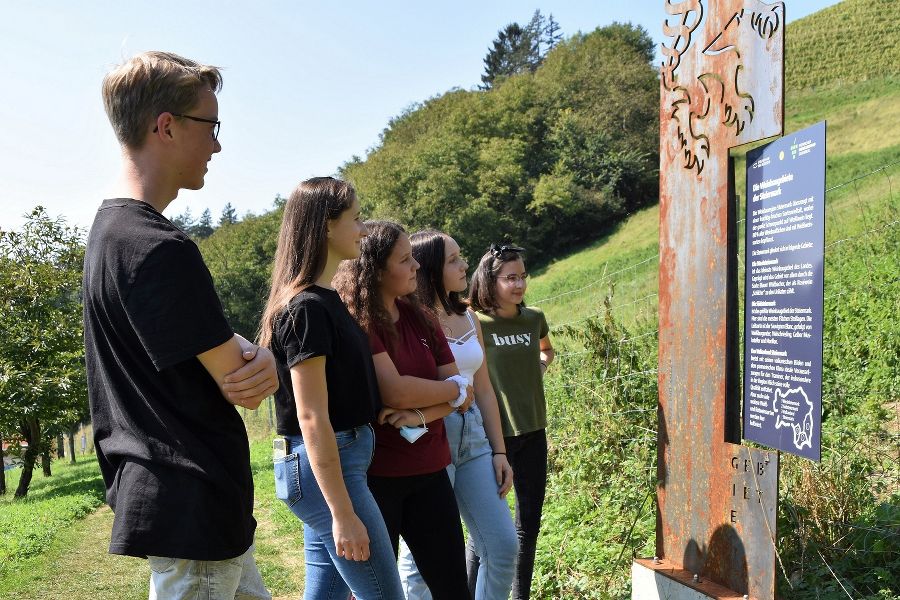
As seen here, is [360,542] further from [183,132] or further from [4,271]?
[4,271]

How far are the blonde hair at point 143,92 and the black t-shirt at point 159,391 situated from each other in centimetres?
19

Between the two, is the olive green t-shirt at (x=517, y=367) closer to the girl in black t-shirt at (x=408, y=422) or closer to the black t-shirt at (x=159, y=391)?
the girl in black t-shirt at (x=408, y=422)

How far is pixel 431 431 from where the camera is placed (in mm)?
3234

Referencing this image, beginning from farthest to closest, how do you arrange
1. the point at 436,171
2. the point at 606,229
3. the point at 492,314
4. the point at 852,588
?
the point at 436,171 → the point at 606,229 → the point at 492,314 → the point at 852,588

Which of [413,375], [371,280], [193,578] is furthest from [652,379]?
[193,578]

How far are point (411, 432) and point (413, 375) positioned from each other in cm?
31

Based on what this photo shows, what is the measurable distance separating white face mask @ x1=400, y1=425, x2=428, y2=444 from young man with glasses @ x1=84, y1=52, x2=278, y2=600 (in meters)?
1.10

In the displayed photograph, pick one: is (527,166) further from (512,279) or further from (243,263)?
(512,279)

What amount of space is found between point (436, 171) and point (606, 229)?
1219 centimetres

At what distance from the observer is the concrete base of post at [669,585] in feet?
11.2

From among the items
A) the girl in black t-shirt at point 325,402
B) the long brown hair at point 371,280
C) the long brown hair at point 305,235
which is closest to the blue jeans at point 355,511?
the girl in black t-shirt at point 325,402

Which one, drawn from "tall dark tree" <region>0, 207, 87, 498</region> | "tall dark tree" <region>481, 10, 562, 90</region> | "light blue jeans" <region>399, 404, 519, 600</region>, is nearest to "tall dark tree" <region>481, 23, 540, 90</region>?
"tall dark tree" <region>481, 10, 562, 90</region>

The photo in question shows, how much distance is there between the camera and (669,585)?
367 cm

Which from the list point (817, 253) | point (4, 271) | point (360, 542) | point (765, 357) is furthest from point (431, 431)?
point (4, 271)
